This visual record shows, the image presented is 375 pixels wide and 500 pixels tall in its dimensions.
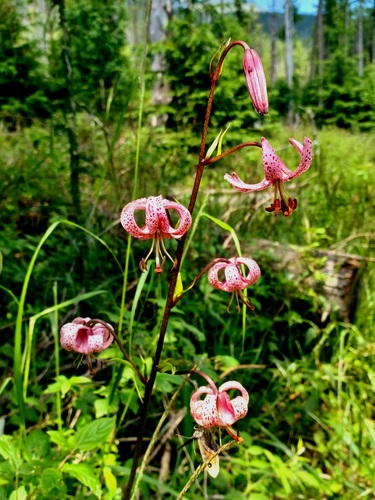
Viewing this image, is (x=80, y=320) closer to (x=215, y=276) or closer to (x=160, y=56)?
(x=215, y=276)

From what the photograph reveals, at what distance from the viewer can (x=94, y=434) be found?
0.88 metres

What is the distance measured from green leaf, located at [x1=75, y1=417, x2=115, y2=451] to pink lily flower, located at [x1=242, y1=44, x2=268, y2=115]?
25.3 inches

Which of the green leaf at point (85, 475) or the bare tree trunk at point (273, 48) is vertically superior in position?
the bare tree trunk at point (273, 48)

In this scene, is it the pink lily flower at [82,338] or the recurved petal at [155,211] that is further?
the pink lily flower at [82,338]

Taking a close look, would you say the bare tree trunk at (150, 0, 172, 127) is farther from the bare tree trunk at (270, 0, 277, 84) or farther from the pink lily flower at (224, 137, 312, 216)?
the bare tree trunk at (270, 0, 277, 84)

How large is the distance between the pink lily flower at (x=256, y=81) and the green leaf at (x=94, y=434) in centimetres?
64

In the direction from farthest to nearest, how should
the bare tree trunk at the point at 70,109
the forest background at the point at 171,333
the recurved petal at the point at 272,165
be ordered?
the bare tree trunk at the point at 70,109 < the forest background at the point at 171,333 < the recurved petal at the point at 272,165

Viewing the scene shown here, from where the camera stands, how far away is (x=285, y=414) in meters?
1.54

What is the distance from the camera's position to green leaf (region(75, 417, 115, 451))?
866 millimetres

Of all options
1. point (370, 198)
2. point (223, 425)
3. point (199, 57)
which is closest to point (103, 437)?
point (223, 425)

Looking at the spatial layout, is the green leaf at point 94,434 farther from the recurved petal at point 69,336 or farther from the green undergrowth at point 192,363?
the recurved petal at point 69,336

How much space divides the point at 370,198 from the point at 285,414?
66.5 inches

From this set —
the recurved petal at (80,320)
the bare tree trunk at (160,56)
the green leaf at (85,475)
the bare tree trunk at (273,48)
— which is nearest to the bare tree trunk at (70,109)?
the recurved petal at (80,320)

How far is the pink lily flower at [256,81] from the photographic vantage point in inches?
25.1
